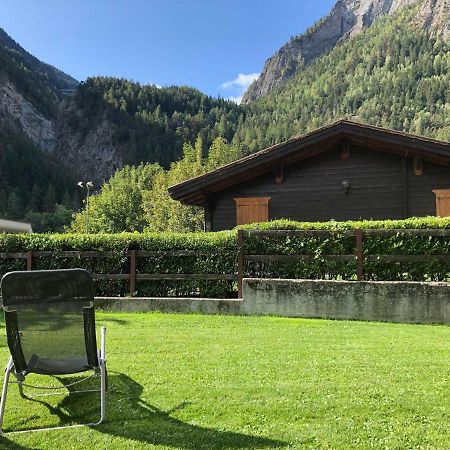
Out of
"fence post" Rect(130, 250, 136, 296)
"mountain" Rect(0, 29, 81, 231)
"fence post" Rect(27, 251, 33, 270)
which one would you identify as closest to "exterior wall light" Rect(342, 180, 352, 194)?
"fence post" Rect(130, 250, 136, 296)

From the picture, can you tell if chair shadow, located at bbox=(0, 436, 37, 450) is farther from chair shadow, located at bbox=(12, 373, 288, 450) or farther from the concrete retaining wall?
the concrete retaining wall

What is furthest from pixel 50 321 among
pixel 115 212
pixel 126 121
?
pixel 126 121

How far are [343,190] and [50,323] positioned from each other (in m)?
12.5

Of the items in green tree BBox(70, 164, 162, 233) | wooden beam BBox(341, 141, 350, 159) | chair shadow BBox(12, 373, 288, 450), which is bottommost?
chair shadow BBox(12, 373, 288, 450)

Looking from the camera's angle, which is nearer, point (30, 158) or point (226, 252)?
point (226, 252)

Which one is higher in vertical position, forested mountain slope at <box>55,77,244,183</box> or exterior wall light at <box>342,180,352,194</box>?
forested mountain slope at <box>55,77,244,183</box>

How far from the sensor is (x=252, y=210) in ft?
53.8

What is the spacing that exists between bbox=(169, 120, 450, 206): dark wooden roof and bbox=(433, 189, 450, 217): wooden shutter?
→ 0.85m

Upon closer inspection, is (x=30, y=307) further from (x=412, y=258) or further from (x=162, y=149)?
(x=162, y=149)

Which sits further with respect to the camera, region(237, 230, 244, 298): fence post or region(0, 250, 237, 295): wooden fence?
region(0, 250, 237, 295): wooden fence

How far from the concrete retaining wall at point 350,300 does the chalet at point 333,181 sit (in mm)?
5603

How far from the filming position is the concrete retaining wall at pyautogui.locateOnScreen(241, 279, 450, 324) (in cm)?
964

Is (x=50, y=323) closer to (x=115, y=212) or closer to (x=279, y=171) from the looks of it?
(x=279, y=171)

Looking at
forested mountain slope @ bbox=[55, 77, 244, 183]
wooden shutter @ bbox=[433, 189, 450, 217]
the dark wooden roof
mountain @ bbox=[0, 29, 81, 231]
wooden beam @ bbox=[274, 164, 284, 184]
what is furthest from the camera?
forested mountain slope @ bbox=[55, 77, 244, 183]
